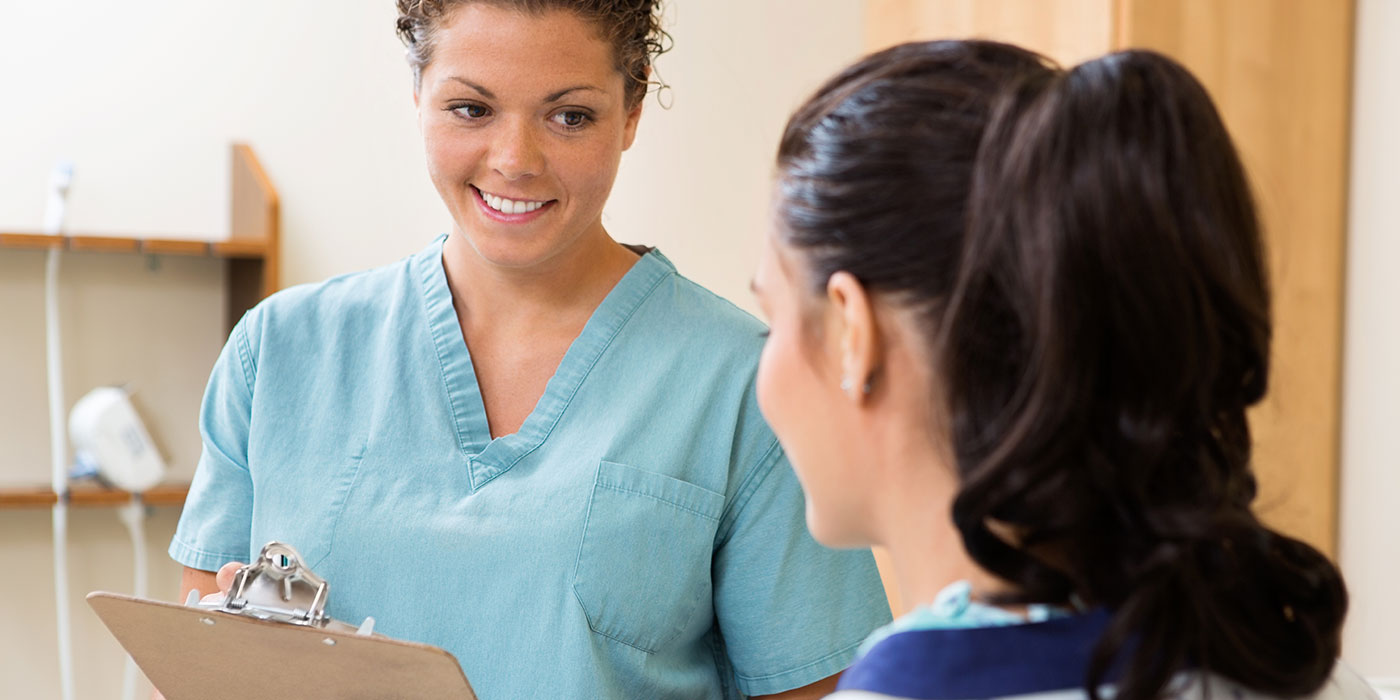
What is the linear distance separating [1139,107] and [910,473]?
0.20 m

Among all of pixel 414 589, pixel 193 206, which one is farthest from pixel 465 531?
pixel 193 206

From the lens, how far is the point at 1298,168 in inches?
84.7

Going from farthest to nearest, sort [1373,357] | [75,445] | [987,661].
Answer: [1373,357] → [75,445] → [987,661]

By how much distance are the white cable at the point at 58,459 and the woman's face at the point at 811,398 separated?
1.70 m

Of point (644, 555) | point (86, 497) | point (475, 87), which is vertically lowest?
point (86, 497)

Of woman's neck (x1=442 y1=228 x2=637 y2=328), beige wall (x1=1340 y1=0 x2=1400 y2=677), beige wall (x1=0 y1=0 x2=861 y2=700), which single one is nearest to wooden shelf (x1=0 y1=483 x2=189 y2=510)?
beige wall (x1=0 y1=0 x2=861 y2=700)

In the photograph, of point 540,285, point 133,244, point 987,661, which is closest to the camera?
point 987,661

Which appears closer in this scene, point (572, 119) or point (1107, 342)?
point (1107, 342)

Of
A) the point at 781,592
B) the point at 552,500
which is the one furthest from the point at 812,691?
the point at 552,500

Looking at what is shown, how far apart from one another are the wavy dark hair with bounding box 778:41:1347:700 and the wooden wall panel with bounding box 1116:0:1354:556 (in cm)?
155

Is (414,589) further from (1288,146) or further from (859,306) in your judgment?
(1288,146)

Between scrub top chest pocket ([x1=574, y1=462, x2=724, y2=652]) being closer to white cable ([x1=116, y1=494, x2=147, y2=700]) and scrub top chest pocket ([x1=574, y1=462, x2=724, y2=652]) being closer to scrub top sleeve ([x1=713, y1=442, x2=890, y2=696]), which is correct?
scrub top sleeve ([x1=713, y1=442, x2=890, y2=696])

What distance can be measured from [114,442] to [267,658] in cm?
134

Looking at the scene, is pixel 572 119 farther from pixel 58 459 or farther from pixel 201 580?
pixel 58 459
